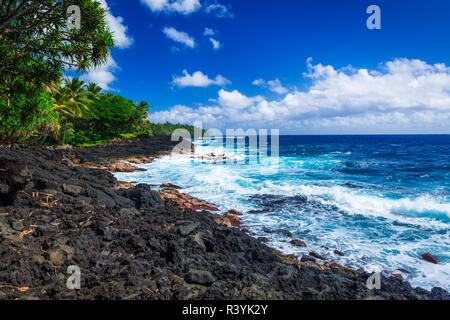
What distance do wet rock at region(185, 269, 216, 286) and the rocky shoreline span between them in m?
0.02

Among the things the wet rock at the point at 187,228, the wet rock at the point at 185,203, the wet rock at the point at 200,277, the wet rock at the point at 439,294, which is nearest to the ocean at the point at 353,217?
the wet rock at the point at 439,294

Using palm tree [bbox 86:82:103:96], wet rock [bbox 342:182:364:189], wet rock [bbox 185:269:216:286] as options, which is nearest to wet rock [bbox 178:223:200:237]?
wet rock [bbox 185:269:216:286]

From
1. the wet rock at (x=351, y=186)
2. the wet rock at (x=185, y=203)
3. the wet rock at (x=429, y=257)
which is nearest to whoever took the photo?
the wet rock at (x=429, y=257)

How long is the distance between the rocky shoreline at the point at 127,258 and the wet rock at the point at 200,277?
0.02 m

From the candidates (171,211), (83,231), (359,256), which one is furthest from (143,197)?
(359,256)

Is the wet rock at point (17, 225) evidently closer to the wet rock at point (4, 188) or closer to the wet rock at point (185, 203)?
the wet rock at point (4, 188)

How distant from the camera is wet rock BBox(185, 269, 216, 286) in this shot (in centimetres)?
390

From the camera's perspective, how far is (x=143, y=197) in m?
8.54

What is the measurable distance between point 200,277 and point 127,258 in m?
1.38

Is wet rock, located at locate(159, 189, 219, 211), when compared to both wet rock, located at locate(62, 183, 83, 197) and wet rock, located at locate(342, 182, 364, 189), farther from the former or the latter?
wet rock, located at locate(342, 182, 364, 189)

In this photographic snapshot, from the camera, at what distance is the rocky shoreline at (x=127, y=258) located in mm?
3436

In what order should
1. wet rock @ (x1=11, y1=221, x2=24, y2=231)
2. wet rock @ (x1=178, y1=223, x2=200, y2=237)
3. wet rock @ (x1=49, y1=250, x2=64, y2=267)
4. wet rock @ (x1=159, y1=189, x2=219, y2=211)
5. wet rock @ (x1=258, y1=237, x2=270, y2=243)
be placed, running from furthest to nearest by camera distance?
wet rock @ (x1=159, y1=189, x2=219, y2=211), wet rock @ (x1=258, y1=237, x2=270, y2=243), wet rock @ (x1=178, y1=223, x2=200, y2=237), wet rock @ (x1=11, y1=221, x2=24, y2=231), wet rock @ (x1=49, y1=250, x2=64, y2=267)

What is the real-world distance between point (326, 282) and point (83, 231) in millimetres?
5045

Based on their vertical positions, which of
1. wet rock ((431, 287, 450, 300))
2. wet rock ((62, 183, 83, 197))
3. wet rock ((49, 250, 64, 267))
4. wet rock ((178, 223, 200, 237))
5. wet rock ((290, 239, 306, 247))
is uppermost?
wet rock ((62, 183, 83, 197))
